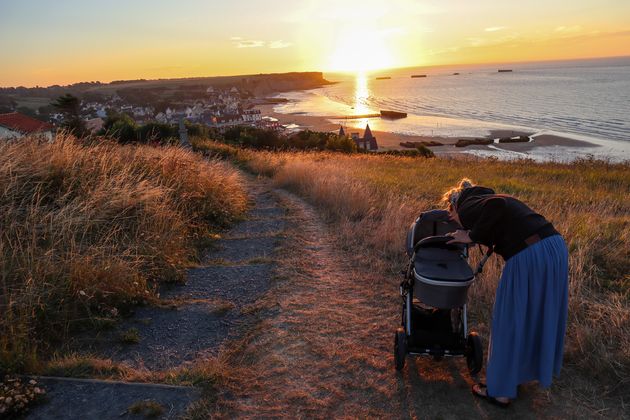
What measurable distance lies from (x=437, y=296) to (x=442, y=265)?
28 centimetres

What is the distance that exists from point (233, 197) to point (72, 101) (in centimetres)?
2672

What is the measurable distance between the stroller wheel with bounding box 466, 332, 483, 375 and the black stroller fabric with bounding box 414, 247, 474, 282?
2.11 ft

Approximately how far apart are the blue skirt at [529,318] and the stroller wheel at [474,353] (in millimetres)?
288

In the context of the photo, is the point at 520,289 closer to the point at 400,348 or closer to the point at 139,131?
the point at 400,348

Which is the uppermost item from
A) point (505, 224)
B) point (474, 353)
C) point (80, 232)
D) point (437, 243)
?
point (505, 224)

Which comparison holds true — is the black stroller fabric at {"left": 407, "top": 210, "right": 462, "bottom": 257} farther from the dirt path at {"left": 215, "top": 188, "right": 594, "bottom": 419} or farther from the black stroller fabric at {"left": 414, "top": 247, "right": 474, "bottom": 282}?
the dirt path at {"left": 215, "top": 188, "right": 594, "bottom": 419}

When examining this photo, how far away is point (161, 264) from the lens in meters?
5.39

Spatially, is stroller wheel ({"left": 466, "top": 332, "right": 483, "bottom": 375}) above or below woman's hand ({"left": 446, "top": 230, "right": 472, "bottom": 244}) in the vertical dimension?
below

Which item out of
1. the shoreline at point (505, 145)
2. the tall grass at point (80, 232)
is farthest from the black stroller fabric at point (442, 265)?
the shoreline at point (505, 145)

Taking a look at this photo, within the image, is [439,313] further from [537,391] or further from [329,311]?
[329,311]

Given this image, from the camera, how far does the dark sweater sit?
2756 millimetres

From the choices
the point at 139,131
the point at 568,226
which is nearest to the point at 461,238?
the point at 568,226

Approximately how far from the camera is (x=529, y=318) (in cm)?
289

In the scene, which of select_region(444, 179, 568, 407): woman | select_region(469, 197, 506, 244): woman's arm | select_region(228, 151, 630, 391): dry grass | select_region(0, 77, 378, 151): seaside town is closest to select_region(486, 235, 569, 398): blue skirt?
select_region(444, 179, 568, 407): woman
